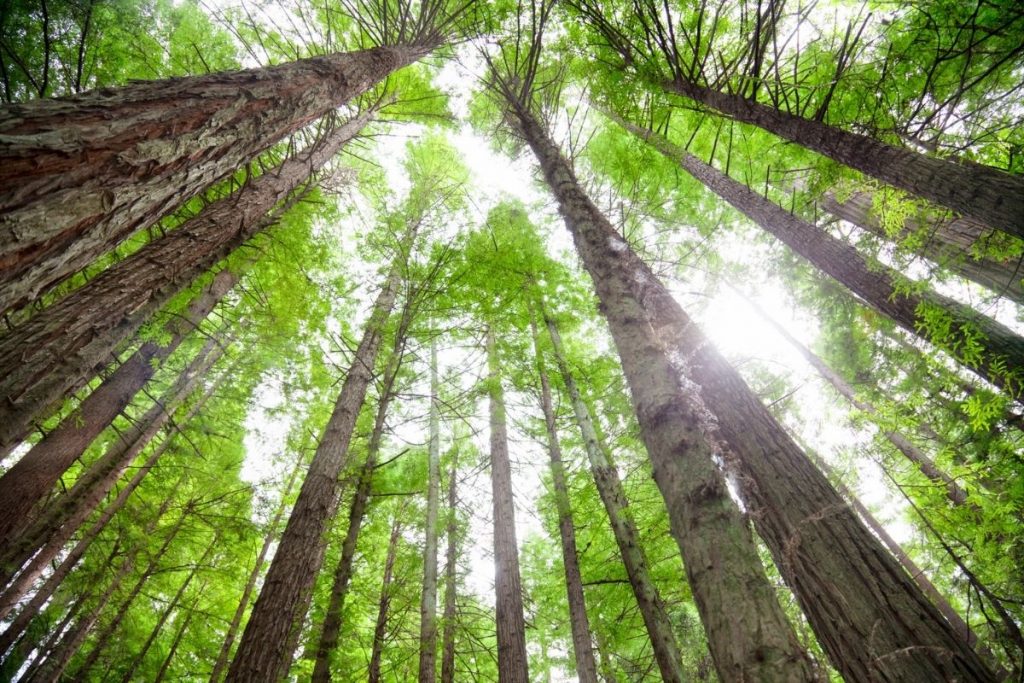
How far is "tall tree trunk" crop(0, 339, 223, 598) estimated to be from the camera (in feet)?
17.5

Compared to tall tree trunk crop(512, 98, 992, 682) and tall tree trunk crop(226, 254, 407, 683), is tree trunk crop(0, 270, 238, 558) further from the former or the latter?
tall tree trunk crop(512, 98, 992, 682)

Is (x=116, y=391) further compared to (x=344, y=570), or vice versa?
(x=116, y=391)

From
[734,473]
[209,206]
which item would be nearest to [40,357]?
[209,206]

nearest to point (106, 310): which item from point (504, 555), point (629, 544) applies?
point (504, 555)

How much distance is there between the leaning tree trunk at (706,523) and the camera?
3.23 feet

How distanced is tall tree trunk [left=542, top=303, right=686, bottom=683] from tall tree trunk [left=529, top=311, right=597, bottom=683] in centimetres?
60

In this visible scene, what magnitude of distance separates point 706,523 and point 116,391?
9098 mm

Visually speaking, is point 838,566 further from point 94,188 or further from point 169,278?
point 169,278

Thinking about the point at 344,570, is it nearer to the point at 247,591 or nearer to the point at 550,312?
the point at 550,312

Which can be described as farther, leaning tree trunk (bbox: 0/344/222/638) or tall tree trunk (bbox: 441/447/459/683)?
tall tree trunk (bbox: 441/447/459/683)

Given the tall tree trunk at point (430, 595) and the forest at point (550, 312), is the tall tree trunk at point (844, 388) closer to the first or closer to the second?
the forest at point (550, 312)

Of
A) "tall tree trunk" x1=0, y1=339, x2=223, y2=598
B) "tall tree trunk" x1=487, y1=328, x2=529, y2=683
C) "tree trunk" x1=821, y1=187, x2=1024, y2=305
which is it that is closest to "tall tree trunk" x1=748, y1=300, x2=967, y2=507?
"tree trunk" x1=821, y1=187, x2=1024, y2=305

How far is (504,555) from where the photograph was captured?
5922 millimetres

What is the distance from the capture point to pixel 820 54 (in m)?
4.23
